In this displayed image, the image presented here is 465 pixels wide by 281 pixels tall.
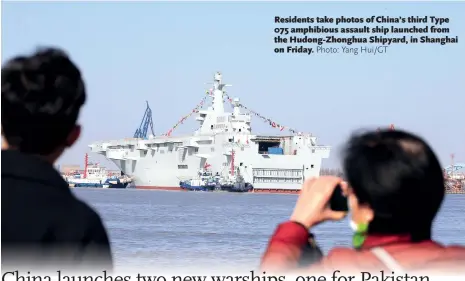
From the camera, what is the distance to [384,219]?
1.51m

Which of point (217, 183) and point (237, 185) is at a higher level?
point (217, 183)

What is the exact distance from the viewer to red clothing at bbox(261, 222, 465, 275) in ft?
4.83

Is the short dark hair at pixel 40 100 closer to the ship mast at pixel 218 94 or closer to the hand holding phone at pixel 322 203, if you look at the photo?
the hand holding phone at pixel 322 203

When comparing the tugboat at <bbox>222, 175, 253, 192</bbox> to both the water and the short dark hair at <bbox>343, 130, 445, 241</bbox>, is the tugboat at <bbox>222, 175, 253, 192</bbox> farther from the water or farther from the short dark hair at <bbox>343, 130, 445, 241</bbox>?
the short dark hair at <bbox>343, 130, 445, 241</bbox>

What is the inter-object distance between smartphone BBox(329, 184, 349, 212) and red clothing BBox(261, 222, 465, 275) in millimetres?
83

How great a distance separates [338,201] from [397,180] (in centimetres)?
15

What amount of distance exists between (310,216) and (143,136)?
8819cm

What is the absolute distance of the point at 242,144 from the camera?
65125 millimetres

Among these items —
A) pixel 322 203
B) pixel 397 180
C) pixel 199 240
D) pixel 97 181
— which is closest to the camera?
pixel 397 180

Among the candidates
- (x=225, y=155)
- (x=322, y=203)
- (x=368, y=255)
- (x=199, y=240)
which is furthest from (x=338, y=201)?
(x=225, y=155)

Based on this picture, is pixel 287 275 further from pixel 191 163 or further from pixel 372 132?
pixel 191 163

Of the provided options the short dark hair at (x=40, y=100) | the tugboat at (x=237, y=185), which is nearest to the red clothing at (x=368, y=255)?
A: the short dark hair at (x=40, y=100)

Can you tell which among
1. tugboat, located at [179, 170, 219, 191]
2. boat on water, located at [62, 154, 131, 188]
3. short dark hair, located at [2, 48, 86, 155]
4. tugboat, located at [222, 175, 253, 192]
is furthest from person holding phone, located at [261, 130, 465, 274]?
boat on water, located at [62, 154, 131, 188]

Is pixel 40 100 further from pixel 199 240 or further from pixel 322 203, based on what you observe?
pixel 199 240
